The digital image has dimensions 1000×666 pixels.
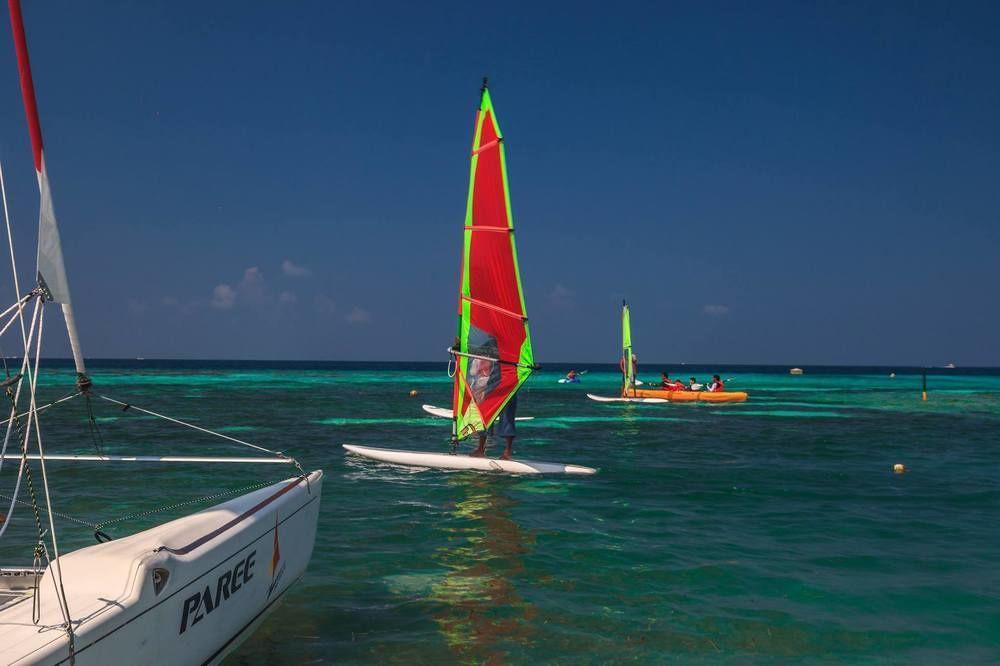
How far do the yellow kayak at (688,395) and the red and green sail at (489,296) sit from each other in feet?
87.7

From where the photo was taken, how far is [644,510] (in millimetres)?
12742

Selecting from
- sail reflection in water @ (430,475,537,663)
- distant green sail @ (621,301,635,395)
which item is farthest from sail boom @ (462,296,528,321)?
distant green sail @ (621,301,635,395)

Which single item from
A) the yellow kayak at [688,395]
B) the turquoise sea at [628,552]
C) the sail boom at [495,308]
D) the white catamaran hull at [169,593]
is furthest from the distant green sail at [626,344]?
the white catamaran hull at [169,593]

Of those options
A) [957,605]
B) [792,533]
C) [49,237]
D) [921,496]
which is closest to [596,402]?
[921,496]

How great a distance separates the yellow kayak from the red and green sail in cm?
2672

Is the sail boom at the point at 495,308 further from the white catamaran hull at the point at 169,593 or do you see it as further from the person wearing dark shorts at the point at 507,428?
the white catamaran hull at the point at 169,593

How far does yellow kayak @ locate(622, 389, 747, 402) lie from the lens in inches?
1656

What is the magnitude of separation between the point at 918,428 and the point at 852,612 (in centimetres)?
2421

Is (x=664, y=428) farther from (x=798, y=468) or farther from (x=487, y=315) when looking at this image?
(x=487, y=315)

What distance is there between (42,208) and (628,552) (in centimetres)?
769

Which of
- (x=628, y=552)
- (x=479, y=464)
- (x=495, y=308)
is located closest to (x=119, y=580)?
(x=628, y=552)

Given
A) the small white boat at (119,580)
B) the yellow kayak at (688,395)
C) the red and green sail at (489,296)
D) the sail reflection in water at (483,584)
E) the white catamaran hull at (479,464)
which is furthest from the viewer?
the yellow kayak at (688,395)

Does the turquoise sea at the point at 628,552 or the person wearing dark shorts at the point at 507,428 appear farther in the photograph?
the person wearing dark shorts at the point at 507,428

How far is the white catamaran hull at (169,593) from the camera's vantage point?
423 centimetres
